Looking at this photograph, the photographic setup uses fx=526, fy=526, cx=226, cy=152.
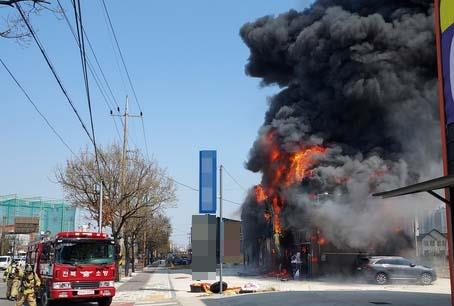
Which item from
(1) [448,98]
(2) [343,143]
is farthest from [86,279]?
(2) [343,143]

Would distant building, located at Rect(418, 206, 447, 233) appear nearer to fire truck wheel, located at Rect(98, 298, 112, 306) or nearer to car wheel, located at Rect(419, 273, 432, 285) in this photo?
car wheel, located at Rect(419, 273, 432, 285)

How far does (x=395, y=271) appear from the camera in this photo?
24.6 m

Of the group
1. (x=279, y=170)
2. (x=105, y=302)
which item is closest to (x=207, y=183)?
(x=105, y=302)

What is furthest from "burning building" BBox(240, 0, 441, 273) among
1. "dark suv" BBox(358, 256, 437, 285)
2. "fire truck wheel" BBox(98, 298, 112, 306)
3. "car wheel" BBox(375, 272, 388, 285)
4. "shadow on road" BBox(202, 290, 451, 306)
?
"fire truck wheel" BBox(98, 298, 112, 306)

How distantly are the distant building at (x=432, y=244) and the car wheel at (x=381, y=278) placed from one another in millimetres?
7786

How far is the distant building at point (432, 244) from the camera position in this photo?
32.3 metres

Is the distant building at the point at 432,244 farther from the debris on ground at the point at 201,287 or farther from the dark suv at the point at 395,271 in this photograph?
the debris on ground at the point at 201,287

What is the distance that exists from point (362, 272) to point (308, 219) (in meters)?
5.34

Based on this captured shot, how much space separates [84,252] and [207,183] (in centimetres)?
691

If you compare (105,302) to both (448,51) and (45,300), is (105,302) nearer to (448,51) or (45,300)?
(45,300)

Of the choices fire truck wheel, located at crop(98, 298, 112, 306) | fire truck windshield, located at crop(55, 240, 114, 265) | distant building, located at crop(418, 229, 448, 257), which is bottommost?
fire truck wheel, located at crop(98, 298, 112, 306)

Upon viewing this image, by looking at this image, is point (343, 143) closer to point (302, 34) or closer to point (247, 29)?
point (302, 34)

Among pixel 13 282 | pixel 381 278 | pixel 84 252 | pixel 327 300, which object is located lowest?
pixel 327 300

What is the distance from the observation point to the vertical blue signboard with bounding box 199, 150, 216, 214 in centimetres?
2139
